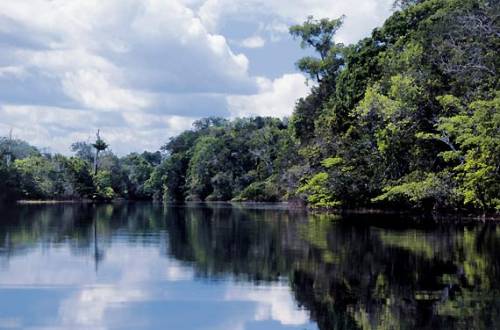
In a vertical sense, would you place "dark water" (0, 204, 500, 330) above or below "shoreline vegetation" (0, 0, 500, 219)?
below

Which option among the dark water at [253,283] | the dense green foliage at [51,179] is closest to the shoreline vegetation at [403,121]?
the dense green foliage at [51,179]

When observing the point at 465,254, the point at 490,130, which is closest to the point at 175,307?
the point at 465,254

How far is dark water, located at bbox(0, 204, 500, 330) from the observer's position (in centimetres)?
1074

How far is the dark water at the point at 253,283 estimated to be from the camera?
10742 mm

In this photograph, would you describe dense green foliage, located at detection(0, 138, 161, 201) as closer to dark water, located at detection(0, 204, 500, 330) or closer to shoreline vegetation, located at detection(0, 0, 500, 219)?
shoreline vegetation, located at detection(0, 0, 500, 219)

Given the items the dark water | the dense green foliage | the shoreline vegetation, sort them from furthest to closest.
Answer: the dense green foliage
the shoreline vegetation
the dark water

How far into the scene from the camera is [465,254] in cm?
1905

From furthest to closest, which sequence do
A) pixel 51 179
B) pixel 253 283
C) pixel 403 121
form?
pixel 51 179 → pixel 403 121 → pixel 253 283

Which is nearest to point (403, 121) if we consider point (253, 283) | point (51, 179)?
point (253, 283)

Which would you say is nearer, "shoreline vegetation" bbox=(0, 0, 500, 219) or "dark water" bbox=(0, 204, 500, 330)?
"dark water" bbox=(0, 204, 500, 330)

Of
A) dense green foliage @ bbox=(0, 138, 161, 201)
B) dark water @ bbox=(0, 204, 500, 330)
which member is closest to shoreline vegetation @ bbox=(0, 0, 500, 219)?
dense green foliage @ bbox=(0, 138, 161, 201)

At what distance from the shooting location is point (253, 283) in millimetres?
14359

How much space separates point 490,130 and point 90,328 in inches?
969

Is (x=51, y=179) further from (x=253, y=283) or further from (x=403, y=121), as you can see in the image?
(x=253, y=283)
